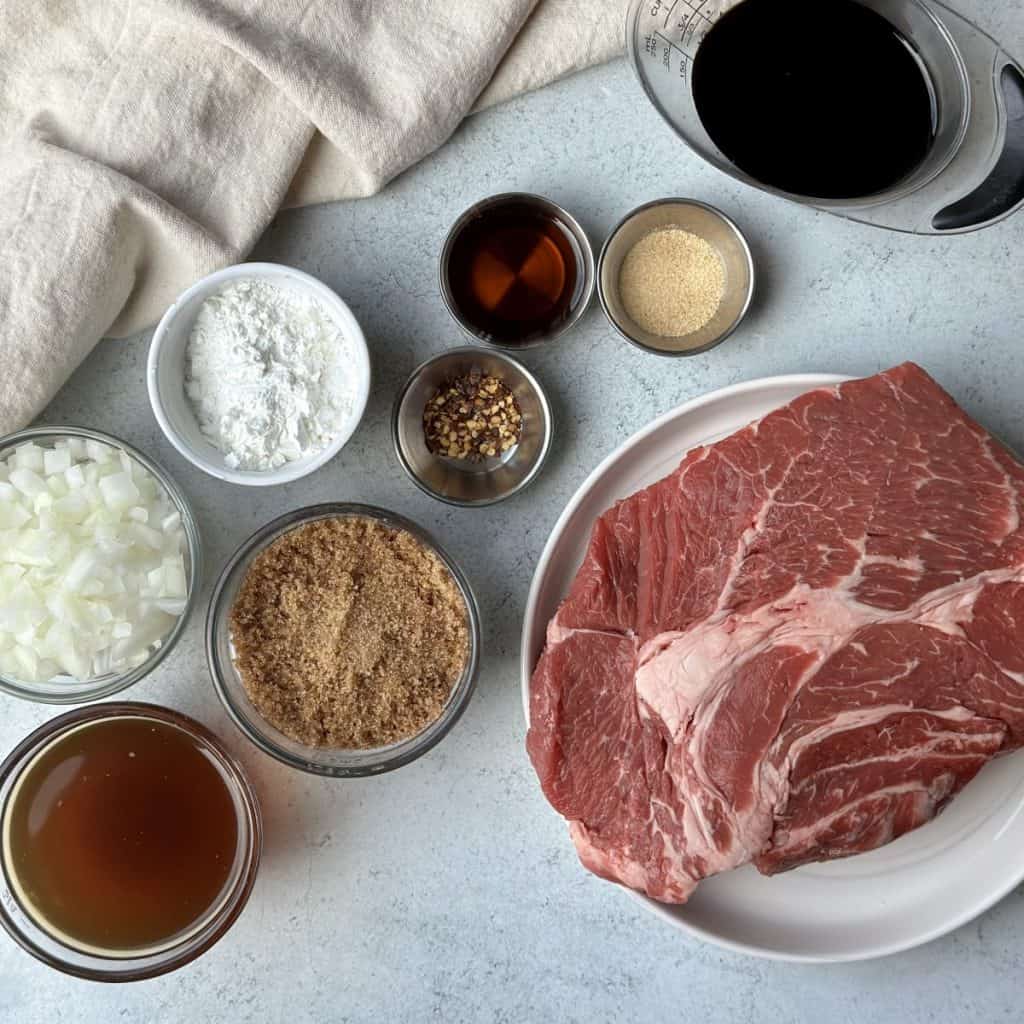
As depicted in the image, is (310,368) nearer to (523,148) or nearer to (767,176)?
(523,148)

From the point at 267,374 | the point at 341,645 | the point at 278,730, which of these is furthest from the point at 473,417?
the point at 278,730

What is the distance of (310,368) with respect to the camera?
2.14 m

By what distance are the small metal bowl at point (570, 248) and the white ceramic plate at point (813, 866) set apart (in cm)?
31

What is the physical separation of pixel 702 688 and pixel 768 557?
0.27 metres

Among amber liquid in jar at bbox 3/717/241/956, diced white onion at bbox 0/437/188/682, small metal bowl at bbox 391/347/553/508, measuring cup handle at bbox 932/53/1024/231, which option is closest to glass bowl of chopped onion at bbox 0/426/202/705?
diced white onion at bbox 0/437/188/682

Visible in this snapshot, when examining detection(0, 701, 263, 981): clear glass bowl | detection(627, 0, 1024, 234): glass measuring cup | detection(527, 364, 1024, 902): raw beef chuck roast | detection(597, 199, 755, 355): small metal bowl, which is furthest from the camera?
detection(597, 199, 755, 355): small metal bowl

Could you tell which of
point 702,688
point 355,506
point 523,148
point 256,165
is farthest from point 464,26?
point 702,688

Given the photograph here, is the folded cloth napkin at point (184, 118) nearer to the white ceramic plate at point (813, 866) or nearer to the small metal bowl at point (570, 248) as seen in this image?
the small metal bowl at point (570, 248)

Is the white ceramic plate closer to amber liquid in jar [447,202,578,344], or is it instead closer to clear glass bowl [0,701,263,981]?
amber liquid in jar [447,202,578,344]

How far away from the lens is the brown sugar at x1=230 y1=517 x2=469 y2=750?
6.95 feet

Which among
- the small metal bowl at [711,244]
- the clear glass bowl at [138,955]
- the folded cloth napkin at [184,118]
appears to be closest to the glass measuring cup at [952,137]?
the small metal bowl at [711,244]

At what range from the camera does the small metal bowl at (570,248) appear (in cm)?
221

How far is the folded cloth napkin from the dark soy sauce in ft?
1.27

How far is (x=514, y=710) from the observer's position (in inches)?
89.4
